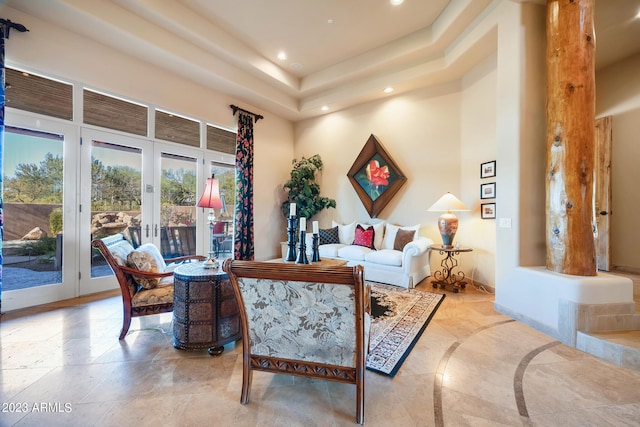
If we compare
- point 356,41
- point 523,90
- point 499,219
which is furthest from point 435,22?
point 499,219

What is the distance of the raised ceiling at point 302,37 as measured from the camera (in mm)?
3211

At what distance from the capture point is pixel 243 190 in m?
5.31

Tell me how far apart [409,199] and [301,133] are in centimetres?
324

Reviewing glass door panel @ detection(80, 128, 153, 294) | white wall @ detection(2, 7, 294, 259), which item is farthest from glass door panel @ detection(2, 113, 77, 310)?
white wall @ detection(2, 7, 294, 259)

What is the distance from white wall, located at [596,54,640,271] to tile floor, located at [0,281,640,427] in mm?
3381

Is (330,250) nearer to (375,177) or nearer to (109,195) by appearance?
(375,177)

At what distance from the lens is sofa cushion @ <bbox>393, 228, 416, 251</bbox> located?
436 centimetres

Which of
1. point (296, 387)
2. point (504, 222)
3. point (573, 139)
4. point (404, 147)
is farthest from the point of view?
point (404, 147)

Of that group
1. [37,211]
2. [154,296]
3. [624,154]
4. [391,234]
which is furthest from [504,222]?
[37,211]

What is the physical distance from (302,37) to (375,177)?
281cm

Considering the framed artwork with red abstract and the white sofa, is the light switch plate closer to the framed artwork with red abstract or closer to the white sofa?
the white sofa

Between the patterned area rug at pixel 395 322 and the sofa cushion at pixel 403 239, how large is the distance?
75 centimetres

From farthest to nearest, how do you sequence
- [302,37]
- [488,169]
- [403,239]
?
[403,239] < [302,37] < [488,169]

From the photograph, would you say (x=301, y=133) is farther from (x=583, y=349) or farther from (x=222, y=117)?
(x=583, y=349)
